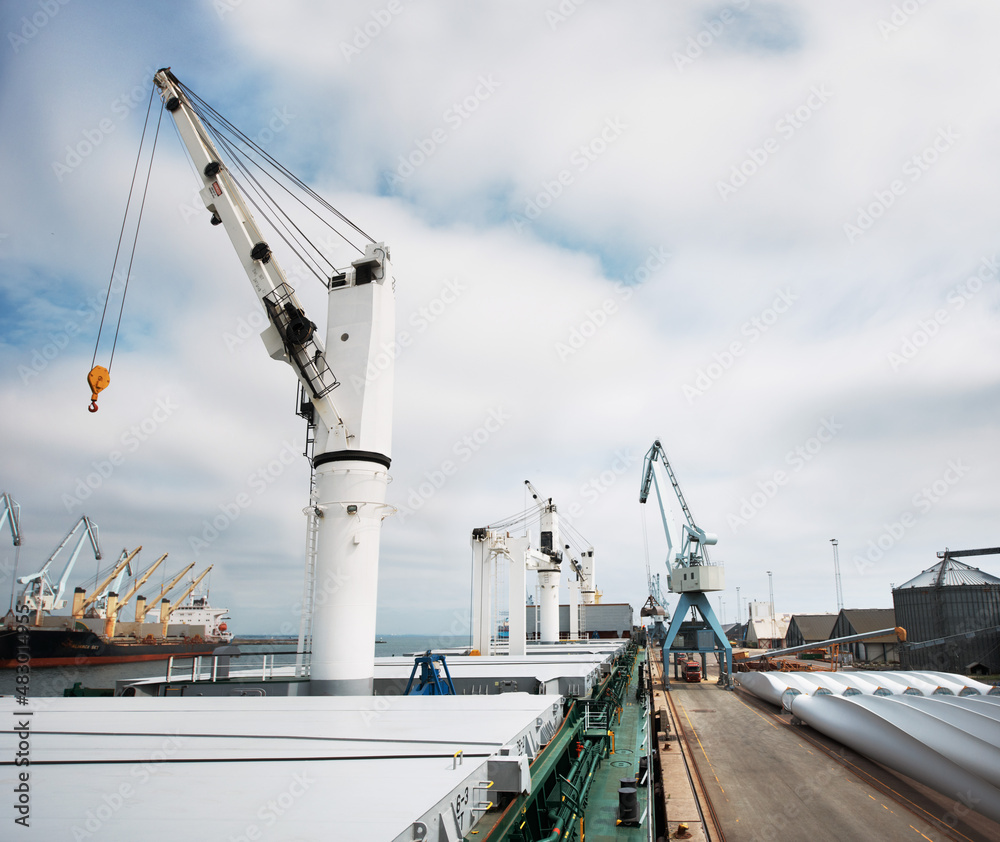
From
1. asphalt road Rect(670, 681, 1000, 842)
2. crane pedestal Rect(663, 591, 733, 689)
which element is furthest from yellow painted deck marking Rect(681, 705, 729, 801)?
crane pedestal Rect(663, 591, 733, 689)

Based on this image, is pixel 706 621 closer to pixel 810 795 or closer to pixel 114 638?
pixel 810 795

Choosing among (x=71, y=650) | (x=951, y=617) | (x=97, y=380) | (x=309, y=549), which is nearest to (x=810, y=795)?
(x=309, y=549)

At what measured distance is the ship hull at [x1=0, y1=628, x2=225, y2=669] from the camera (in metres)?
73.3

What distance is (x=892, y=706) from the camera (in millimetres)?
23688

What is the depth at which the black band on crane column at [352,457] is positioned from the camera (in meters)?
16.2

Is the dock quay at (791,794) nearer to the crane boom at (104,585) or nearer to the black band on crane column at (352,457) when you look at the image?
the black band on crane column at (352,457)

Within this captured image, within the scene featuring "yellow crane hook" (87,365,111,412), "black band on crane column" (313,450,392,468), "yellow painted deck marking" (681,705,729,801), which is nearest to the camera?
"yellow crane hook" (87,365,111,412)

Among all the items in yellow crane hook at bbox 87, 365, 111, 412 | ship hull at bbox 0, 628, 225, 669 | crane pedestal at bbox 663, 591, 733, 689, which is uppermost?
yellow crane hook at bbox 87, 365, 111, 412

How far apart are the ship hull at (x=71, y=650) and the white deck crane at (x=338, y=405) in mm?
58215

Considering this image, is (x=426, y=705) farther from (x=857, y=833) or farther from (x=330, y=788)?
(x=857, y=833)

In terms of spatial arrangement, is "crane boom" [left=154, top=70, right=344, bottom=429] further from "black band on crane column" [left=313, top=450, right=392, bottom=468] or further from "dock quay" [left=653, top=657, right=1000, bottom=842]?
"dock quay" [left=653, top=657, right=1000, bottom=842]

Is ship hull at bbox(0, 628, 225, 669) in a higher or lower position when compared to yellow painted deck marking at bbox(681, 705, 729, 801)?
lower

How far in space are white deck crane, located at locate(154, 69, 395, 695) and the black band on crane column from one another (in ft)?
0.11

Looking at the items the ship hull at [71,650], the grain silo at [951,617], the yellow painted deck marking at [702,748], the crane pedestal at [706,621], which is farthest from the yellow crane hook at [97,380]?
the grain silo at [951,617]
